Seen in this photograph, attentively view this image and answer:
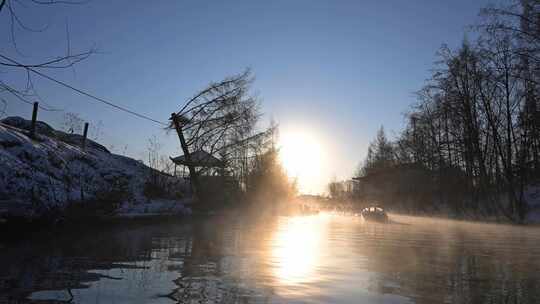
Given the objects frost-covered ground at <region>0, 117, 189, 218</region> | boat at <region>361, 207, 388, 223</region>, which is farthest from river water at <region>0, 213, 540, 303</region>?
boat at <region>361, 207, 388, 223</region>

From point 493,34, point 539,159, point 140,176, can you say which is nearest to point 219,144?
point 140,176

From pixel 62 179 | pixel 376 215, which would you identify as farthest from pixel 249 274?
pixel 376 215

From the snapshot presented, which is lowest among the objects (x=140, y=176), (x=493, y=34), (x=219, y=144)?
(x=140, y=176)

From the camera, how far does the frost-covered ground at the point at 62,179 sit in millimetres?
11070

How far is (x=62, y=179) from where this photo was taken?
546 inches

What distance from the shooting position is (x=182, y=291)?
4.93 metres

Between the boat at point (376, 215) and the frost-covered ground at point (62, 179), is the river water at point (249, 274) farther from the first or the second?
the boat at point (376, 215)

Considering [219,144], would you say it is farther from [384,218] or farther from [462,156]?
[462,156]

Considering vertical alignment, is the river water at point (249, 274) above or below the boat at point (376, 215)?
below

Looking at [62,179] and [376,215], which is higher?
[62,179]

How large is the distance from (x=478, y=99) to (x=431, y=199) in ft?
58.3

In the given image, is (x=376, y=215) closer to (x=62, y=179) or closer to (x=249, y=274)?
(x=62, y=179)

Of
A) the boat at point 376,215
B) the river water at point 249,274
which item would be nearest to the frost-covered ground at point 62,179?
the river water at point 249,274

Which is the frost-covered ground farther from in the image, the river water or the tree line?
the tree line
